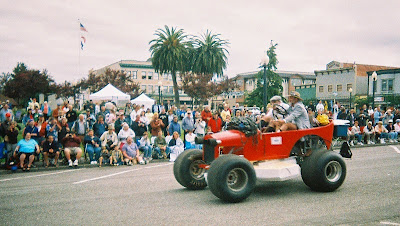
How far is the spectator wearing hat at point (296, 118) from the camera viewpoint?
763cm

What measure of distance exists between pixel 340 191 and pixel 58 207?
5.65m

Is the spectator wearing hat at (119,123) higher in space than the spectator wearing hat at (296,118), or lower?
lower

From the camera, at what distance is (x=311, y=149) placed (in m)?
7.91

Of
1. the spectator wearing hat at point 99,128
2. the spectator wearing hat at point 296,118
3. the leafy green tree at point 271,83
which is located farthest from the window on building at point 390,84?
the spectator wearing hat at point 296,118

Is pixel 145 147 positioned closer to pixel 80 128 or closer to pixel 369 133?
pixel 80 128

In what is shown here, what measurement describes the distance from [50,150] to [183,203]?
7617 mm

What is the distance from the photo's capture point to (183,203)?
6629mm

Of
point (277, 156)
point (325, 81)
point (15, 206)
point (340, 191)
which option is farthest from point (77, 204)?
point (325, 81)

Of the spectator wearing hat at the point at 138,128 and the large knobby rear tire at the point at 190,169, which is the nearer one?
the large knobby rear tire at the point at 190,169

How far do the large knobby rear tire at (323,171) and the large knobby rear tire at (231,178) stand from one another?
52.9 inches

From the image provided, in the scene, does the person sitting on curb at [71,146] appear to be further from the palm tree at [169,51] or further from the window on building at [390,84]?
the window on building at [390,84]

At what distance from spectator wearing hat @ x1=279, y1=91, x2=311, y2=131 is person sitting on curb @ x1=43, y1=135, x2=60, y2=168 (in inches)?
333

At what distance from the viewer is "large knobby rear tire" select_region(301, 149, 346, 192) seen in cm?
715

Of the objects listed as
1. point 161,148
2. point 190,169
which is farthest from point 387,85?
point 190,169
